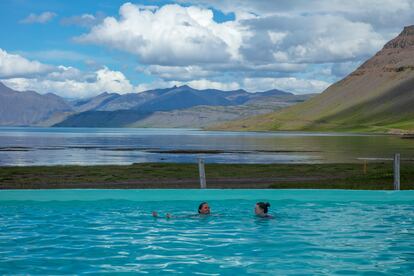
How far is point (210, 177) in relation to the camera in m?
43.6

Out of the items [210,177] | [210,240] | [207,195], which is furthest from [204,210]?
[210,177]

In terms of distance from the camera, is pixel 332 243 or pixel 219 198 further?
pixel 219 198

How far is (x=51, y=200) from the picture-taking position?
26047mm

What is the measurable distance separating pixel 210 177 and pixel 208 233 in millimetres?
25251

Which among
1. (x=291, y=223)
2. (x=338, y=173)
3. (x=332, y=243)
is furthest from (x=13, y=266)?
(x=338, y=173)

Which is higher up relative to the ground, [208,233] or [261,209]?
[261,209]

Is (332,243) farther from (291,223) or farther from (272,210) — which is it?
(272,210)

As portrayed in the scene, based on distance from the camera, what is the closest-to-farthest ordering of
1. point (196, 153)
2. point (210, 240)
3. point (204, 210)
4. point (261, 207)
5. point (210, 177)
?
1. point (210, 240)
2. point (261, 207)
3. point (204, 210)
4. point (210, 177)
5. point (196, 153)

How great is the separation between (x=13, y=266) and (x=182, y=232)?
248 inches

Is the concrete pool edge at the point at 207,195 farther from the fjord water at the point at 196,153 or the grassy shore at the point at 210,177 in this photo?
the fjord water at the point at 196,153

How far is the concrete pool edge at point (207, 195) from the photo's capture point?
25.9 m

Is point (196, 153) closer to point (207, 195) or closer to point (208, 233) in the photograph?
point (207, 195)

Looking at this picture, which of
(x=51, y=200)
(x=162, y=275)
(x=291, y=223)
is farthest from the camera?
(x=51, y=200)

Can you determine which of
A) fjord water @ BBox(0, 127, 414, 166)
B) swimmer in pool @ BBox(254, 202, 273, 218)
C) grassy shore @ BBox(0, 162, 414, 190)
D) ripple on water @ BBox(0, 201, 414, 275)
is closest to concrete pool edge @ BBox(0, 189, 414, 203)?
ripple on water @ BBox(0, 201, 414, 275)
